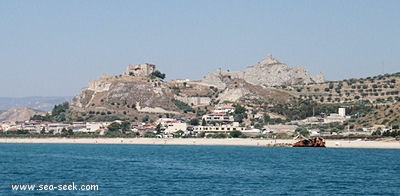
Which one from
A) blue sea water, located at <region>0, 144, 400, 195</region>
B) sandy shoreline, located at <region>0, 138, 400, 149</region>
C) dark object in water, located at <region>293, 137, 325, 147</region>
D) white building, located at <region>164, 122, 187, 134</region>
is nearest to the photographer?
blue sea water, located at <region>0, 144, 400, 195</region>

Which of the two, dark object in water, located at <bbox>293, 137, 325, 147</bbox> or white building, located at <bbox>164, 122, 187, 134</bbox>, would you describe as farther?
white building, located at <bbox>164, 122, 187, 134</bbox>

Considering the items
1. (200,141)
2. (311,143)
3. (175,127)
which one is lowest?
(311,143)

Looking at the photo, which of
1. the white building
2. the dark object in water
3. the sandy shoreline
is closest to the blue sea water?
the sandy shoreline

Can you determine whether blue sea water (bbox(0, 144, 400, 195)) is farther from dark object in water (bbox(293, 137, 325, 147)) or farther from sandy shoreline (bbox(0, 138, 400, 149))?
dark object in water (bbox(293, 137, 325, 147))

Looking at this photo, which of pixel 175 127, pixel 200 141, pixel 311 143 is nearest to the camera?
pixel 311 143

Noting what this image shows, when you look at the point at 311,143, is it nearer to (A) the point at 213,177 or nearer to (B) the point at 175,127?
(B) the point at 175,127

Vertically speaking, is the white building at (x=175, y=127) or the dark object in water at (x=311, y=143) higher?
the white building at (x=175, y=127)

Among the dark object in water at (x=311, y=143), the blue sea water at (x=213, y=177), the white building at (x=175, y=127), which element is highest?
the white building at (x=175, y=127)

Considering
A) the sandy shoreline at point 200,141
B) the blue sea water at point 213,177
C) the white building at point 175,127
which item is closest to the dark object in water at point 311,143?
the sandy shoreline at point 200,141

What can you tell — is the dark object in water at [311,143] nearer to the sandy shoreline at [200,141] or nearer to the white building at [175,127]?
the sandy shoreline at [200,141]

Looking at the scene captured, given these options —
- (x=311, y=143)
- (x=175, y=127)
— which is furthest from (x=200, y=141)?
(x=311, y=143)

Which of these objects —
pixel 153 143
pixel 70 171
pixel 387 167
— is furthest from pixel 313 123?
pixel 70 171

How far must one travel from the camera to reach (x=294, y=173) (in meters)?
66.9

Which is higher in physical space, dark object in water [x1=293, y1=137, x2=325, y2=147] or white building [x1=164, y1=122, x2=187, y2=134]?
white building [x1=164, y1=122, x2=187, y2=134]
